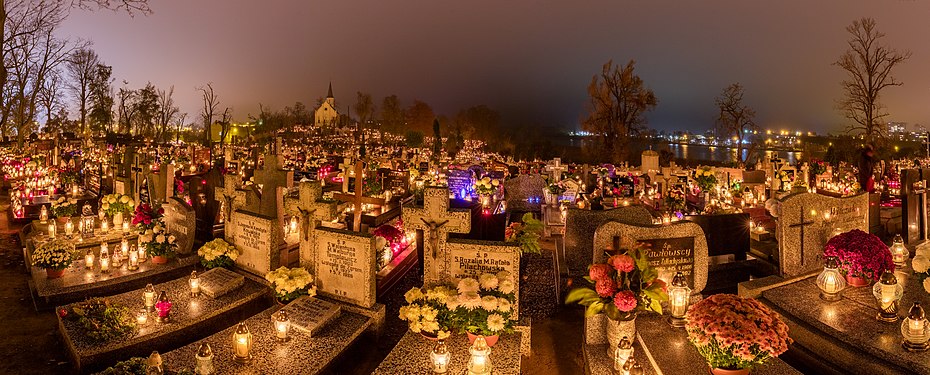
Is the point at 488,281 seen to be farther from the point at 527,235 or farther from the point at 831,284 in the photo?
the point at 831,284

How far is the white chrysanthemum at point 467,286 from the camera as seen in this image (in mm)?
6973

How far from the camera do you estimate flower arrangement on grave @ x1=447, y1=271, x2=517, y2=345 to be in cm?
685

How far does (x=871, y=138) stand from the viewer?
993 inches

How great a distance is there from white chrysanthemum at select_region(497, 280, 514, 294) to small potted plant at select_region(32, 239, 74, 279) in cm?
787

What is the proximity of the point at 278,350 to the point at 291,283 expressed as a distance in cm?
142

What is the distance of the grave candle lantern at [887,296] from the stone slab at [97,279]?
450 inches

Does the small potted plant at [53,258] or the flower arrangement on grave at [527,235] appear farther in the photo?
the flower arrangement on grave at [527,235]

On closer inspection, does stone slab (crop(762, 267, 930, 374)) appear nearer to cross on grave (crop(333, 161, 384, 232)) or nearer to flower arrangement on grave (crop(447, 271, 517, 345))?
flower arrangement on grave (crop(447, 271, 517, 345))

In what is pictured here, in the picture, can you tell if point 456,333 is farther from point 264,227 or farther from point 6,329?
point 6,329

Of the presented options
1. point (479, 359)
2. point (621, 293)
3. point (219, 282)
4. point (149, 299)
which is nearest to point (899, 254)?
point (621, 293)

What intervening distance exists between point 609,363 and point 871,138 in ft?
86.3

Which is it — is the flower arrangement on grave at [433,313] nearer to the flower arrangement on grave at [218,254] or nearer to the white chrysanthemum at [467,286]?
the white chrysanthemum at [467,286]

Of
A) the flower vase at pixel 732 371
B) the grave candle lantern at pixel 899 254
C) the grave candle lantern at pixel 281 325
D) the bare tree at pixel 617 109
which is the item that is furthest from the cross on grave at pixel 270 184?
the bare tree at pixel 617 109

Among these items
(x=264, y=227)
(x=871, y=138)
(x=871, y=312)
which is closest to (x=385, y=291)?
(x=264, y=227)
